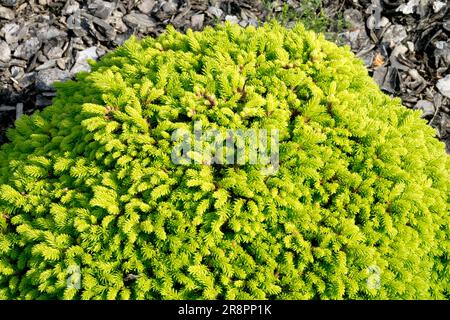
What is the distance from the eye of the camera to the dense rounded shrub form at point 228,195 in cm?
280

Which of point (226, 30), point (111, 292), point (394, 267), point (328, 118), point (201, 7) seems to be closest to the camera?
point (111, 292)

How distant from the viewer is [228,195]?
9.37 feet

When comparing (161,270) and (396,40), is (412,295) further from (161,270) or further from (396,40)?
(396,40)

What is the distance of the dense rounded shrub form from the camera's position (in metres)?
2.80

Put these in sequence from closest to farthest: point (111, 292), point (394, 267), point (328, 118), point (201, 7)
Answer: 1. point (111, 292)
2. point (394, 267)
3. point (328, 118)
4. point (201, 7)

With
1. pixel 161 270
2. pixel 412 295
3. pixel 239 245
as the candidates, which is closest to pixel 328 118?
pixel 239 245

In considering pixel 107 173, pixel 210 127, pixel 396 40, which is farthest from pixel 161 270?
pixel 396 40

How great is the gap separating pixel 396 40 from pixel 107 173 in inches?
140

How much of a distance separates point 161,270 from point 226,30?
5.73 ft

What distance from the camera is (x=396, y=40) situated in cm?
511

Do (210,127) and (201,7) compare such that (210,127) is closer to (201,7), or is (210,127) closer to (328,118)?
(328,118)
